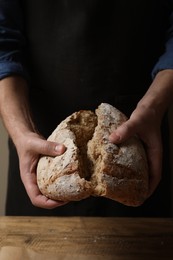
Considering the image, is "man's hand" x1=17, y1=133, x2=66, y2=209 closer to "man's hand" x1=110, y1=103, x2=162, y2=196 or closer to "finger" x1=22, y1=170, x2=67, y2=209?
"finger" x1=22, y1=170, x2=67, y2=209

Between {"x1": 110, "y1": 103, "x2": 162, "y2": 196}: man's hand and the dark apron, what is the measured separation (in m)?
0.24

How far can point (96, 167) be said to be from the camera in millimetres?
927

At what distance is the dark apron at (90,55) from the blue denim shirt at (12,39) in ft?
0.10

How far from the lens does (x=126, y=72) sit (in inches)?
48.4

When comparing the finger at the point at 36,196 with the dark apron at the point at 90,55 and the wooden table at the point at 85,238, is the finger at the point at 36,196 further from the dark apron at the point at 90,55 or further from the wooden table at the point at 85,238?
the dark apron at the point at 90,55

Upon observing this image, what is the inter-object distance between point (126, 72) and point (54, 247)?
18.6 inches

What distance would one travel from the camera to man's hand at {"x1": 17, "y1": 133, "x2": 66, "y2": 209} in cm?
94

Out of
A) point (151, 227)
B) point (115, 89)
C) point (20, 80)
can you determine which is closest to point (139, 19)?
point (115, 89)

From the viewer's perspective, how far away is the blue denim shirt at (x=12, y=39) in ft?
3.87

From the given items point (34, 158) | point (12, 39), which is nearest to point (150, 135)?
point (34, 158)

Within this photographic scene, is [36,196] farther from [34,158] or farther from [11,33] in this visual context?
[11,33]

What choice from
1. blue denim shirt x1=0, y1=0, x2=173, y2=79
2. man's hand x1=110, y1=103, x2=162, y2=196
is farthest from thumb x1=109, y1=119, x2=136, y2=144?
blue denim shirt x1=0, y1=0, x2=173, y2=79

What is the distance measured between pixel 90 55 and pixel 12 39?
201 millimetres

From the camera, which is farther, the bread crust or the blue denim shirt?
the blue denim shirt
